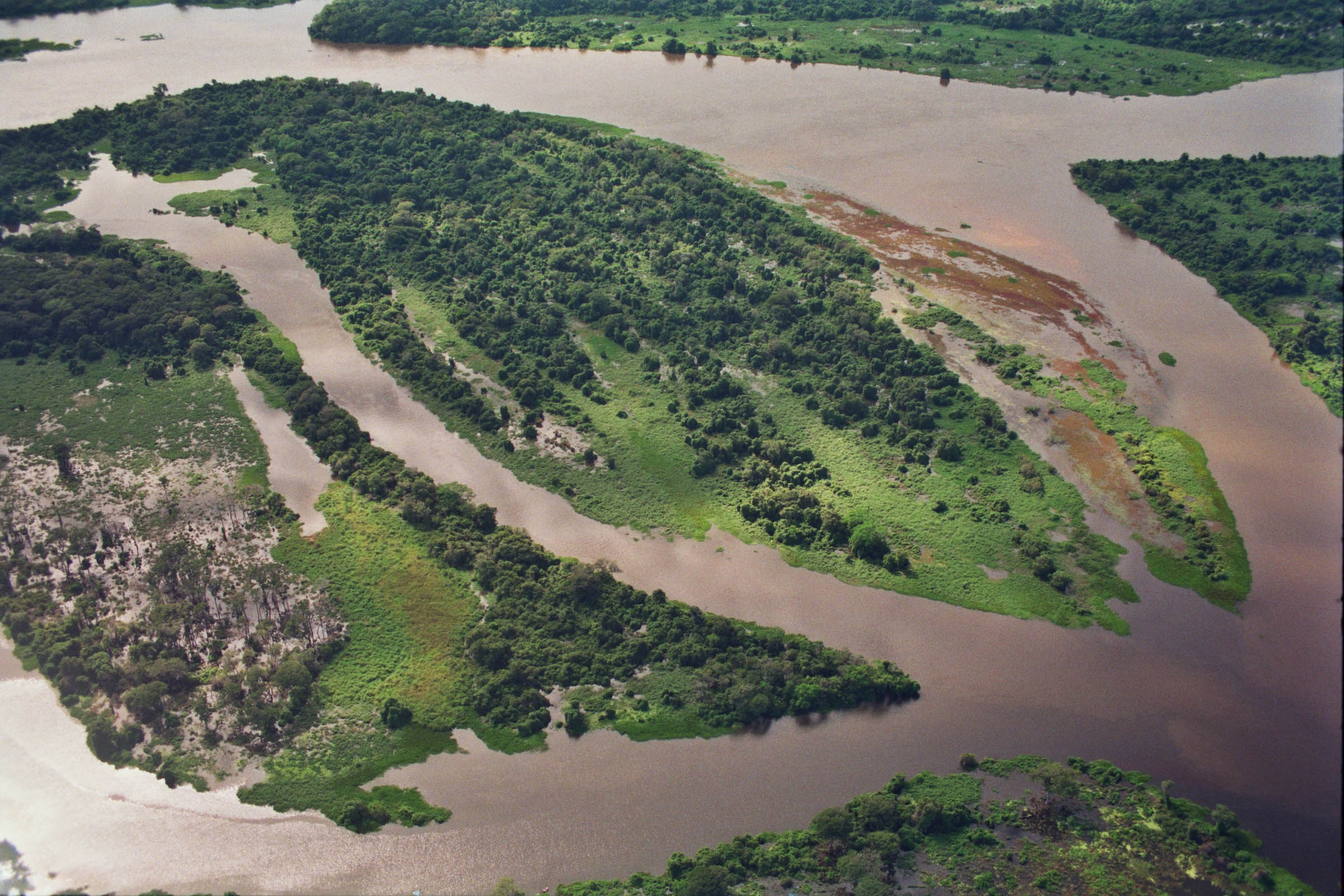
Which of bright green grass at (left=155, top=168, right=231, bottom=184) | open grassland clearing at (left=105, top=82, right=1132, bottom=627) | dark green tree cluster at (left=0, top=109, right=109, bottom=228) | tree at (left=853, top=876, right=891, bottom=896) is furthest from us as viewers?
bright green grass at (left=155, top=168, right=231, bottom=184)

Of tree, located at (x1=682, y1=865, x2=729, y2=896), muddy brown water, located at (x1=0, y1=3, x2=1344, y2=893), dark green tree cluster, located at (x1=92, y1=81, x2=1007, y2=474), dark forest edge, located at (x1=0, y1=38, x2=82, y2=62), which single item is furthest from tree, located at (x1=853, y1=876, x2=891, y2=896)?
dark forest edge, located at (x1=0, y1=38, x2=82, y2=62)

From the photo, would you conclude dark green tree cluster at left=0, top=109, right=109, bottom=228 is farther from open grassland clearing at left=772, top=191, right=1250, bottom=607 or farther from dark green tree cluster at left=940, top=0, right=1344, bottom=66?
dark green tree cluster at left=940, top=0, right=1344, bottom=66

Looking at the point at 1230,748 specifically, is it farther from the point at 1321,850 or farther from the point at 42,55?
the point at 42,55

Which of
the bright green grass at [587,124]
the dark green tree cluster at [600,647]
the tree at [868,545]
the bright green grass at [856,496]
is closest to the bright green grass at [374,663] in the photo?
the dark green tree cluster at [600,647]

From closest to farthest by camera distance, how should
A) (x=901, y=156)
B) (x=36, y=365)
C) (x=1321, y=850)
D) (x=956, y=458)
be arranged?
(x=1321, y=850)
(x=956, y=458)
(x=36, y=365)
(x=901, y=156)

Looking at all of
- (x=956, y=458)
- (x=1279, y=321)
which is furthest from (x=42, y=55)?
(x=1279, y=321)
